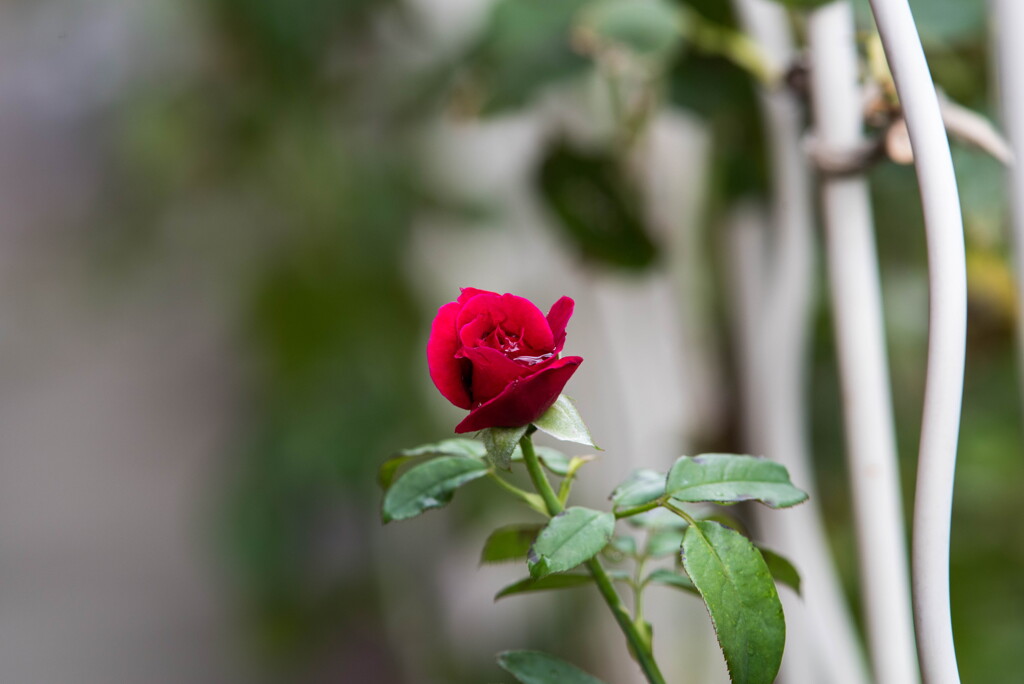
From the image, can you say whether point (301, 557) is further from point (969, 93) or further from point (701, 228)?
point (969, 93)

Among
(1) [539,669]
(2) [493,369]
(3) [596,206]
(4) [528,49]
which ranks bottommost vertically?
(1) [539,669]

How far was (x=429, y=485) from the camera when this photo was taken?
0.93ft

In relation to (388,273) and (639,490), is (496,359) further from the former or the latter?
(388,273)

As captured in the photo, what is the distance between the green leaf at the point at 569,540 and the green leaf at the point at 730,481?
26 mm

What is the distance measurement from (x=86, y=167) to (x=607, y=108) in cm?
78

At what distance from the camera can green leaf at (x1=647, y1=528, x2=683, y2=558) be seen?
0.31 m

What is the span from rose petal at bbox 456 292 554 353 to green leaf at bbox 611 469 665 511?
7 cm

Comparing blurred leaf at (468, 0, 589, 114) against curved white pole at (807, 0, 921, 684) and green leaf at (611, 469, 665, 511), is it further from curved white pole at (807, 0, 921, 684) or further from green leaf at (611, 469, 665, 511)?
green leaf at (611, 469, 665, 511)

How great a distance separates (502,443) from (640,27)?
37 centimetres

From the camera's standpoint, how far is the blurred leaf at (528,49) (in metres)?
0.58

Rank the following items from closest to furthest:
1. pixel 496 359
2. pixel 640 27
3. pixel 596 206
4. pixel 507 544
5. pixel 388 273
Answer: pixel 496 359
pixel 507 544
pixel 640 27
pixel 596 206
pixel 388 273

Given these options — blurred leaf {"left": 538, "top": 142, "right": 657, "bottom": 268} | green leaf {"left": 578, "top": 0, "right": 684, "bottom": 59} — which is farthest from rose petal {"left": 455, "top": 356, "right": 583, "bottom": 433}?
blurred leaf {"left": 538, "top": 142, "right": 657, "bottom": 268}

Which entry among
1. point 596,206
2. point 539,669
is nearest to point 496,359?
point 539,669

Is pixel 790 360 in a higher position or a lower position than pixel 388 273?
lower
